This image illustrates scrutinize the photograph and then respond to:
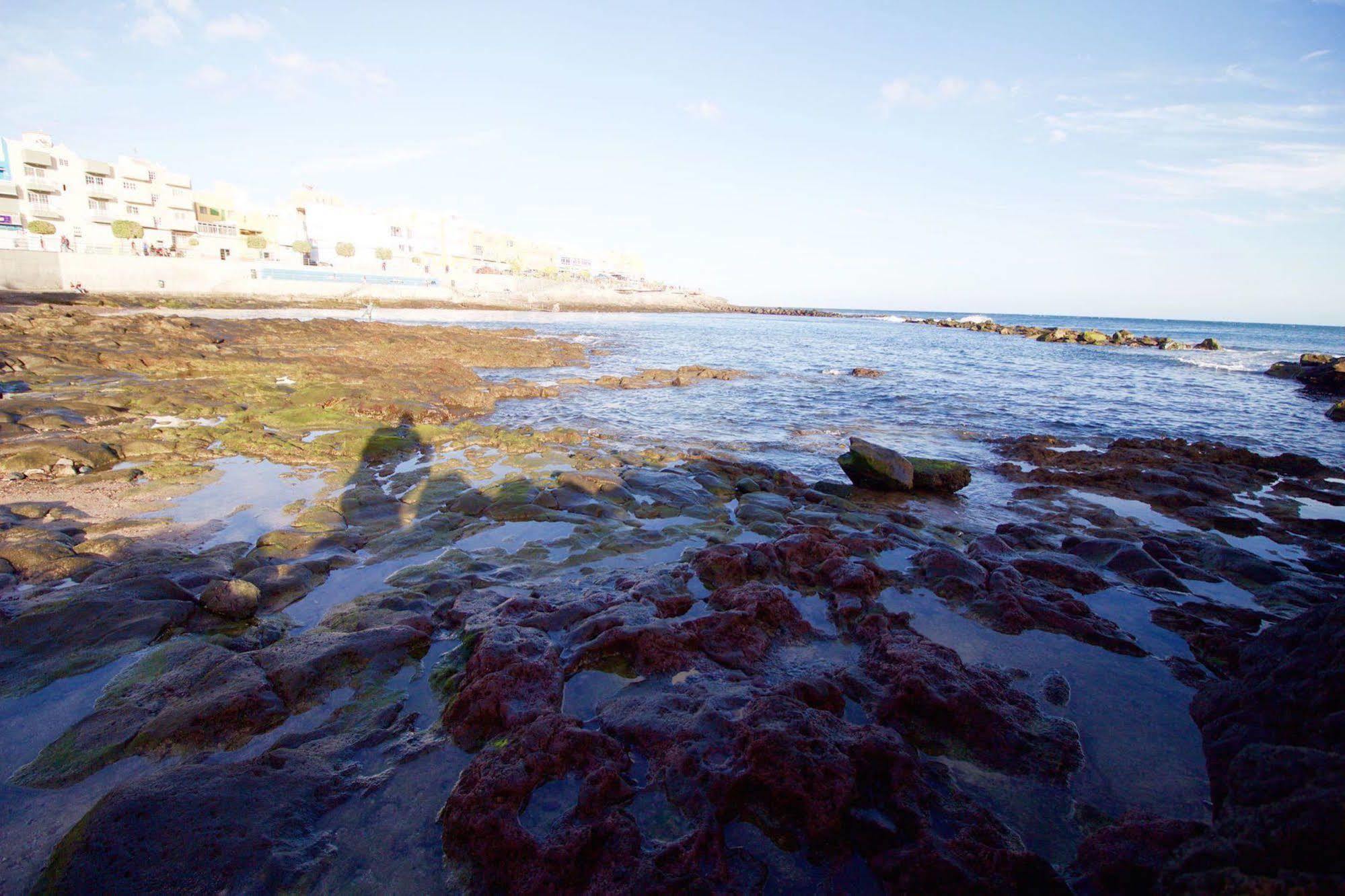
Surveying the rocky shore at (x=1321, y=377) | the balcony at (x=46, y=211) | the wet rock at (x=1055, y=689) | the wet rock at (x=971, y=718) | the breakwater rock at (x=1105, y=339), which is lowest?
the wet rock at (x=1055, y=689)

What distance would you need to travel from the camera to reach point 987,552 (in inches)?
276

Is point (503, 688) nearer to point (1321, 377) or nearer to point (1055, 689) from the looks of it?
point (1055, 689)

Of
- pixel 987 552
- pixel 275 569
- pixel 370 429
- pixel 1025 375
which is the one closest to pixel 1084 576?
pixel 987 552

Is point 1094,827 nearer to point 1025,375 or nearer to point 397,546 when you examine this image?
point 397,546

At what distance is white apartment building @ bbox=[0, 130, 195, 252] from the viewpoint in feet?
171

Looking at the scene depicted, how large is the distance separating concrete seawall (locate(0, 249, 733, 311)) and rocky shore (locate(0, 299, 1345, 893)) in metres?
46.0

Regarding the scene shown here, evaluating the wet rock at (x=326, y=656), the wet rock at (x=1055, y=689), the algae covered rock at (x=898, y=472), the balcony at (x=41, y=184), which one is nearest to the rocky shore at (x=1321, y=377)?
the algae covered rock at (x=898, y=472)

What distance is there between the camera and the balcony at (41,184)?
54.0 metres

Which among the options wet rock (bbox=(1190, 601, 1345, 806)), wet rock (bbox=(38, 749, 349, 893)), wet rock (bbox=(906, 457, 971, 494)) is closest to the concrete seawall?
wet rock (bbox=(906, 457, 971, 494))

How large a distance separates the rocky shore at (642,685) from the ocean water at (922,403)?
514 cm

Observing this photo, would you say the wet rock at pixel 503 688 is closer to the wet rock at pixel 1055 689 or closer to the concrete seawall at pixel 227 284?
the wet rock at pixel 1055 689

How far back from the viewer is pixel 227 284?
5262cm

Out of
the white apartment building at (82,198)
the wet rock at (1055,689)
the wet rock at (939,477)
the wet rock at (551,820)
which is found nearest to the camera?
the wet rock at (551,820)

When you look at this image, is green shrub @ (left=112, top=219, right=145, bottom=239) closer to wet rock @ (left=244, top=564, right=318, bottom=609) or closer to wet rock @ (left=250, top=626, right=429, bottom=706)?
wet rock @ (left=244, top=564, right=318, bottom=609)
